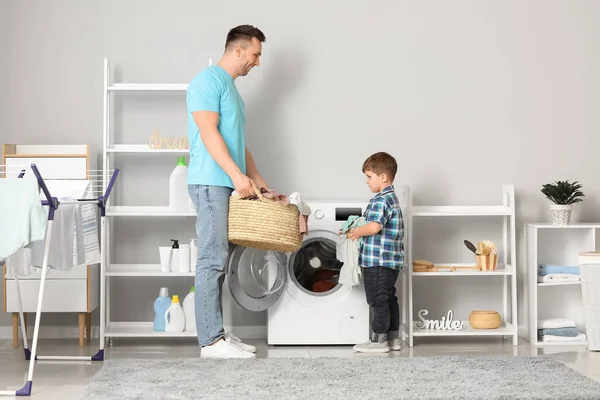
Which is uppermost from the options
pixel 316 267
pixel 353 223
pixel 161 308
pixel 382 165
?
pixel 382 165

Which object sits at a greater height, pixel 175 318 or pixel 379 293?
pixel 379 293

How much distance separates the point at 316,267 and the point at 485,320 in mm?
993

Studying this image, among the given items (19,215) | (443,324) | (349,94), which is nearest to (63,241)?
A: (19,215)

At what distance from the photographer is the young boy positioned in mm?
4207

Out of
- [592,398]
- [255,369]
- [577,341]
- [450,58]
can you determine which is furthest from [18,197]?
[577,341]

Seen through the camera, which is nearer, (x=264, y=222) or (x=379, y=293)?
(x=264, y=222)

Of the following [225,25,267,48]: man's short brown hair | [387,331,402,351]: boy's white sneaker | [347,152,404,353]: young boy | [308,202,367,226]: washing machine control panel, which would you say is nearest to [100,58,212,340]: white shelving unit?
[225,25,267,48]: man's short brown hair

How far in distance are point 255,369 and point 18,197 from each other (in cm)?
129

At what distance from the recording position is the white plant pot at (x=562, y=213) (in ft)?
15.0

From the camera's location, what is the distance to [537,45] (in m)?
4.89

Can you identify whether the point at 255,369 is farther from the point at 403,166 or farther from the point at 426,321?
the point at 403,166

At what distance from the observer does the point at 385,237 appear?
4227 mm

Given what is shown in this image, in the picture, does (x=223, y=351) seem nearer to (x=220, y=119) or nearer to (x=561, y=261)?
(x=220, y=119)

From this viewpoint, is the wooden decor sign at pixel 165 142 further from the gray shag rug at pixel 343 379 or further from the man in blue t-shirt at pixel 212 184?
the gray shag rug at pixel 343 379
